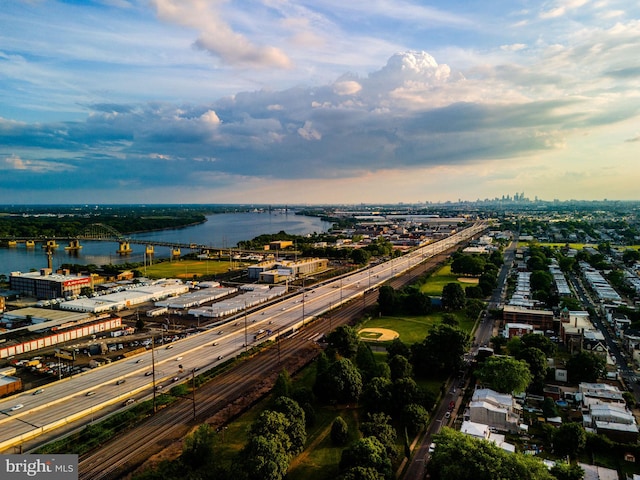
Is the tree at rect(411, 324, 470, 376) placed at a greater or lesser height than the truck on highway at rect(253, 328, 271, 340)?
greater

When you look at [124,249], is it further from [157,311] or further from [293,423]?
[293,423]

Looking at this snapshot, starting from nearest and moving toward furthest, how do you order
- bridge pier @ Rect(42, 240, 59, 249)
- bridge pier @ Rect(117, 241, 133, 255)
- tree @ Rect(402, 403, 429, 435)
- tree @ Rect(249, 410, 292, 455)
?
tree @ Rect(249, 410, 292, 455)
tree @ Rect(402, 403, 429, 435)
bridge pier @ Rect(42, 240, 59, 249)
bridge pier @ Rect(117, 241, 133, 255)

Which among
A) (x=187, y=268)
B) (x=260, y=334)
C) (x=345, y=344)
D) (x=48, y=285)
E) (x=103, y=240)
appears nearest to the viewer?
(x=345, y=344)

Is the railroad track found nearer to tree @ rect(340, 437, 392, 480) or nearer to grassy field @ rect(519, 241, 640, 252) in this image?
tree @ rect(340, 437, 392, 480)

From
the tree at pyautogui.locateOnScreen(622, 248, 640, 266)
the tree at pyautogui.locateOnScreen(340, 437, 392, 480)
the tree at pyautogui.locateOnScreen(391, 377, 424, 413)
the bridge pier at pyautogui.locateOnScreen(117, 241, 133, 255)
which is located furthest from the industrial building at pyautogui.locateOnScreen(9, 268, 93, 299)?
the tree at pyautogui.locateOnScreen(622, 248, 640, 266)

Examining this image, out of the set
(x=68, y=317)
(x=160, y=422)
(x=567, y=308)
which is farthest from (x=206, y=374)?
(x=567, y=308)

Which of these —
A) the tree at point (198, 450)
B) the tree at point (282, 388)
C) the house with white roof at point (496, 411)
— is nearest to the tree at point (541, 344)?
the house with white roof at point (496, 411)

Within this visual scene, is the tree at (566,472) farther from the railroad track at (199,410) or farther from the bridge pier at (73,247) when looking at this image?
the bridge pier at (73,247)

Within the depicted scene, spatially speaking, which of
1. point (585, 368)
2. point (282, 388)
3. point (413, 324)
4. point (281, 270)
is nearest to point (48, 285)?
point (281, 270)
